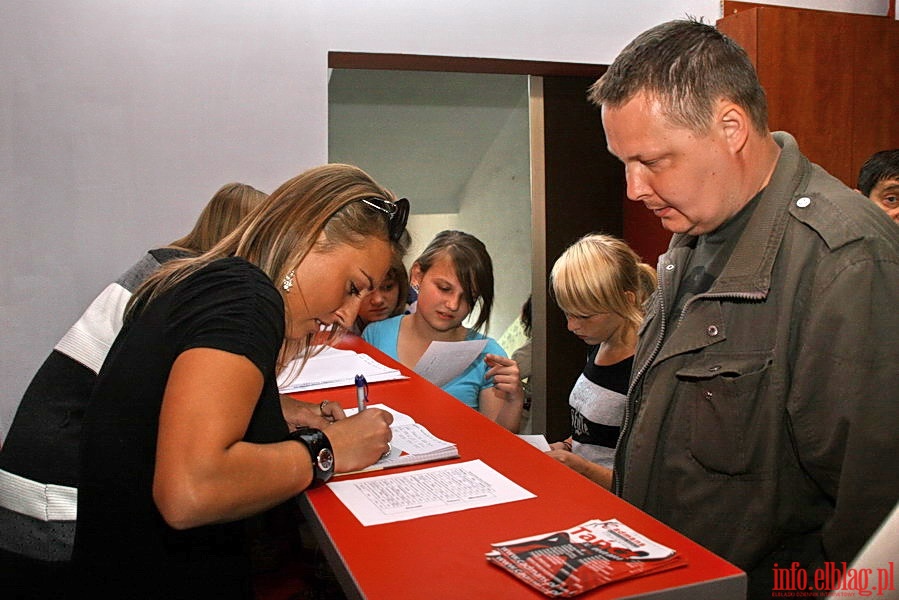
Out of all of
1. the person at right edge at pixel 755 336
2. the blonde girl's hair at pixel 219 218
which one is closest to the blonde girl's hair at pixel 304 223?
the person at right edge at pixel 755 336

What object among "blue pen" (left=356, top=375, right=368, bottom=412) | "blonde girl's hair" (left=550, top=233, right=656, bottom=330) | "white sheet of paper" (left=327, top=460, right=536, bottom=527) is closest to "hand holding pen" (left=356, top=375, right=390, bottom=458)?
"blue pen" (left=356, top=375, right=368, bottom=412)

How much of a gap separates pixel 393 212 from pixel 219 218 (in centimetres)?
126

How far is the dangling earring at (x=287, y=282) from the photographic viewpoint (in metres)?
1.57

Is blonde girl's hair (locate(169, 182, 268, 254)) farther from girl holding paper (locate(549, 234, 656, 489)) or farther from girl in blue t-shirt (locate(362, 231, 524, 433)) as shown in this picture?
girl holding paper (locate(549, 234, 656, 489))

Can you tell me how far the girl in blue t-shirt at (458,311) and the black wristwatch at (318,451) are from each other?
1.35 meters

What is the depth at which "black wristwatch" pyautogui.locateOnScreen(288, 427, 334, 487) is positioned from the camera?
1.52 m

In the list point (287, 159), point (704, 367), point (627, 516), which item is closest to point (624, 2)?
point (287, 159)

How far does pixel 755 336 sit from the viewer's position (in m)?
1.51

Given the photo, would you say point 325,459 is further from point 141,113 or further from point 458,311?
point 141,113

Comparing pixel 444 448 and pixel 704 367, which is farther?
pixel 444 448

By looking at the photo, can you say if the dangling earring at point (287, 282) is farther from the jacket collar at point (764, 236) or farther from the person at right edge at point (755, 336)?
the jacket collar at point (764, 236)

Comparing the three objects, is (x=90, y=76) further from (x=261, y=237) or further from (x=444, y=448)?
(x=444, y=448)

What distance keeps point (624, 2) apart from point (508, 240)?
1.45 m

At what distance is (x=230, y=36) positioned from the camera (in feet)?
12.5
